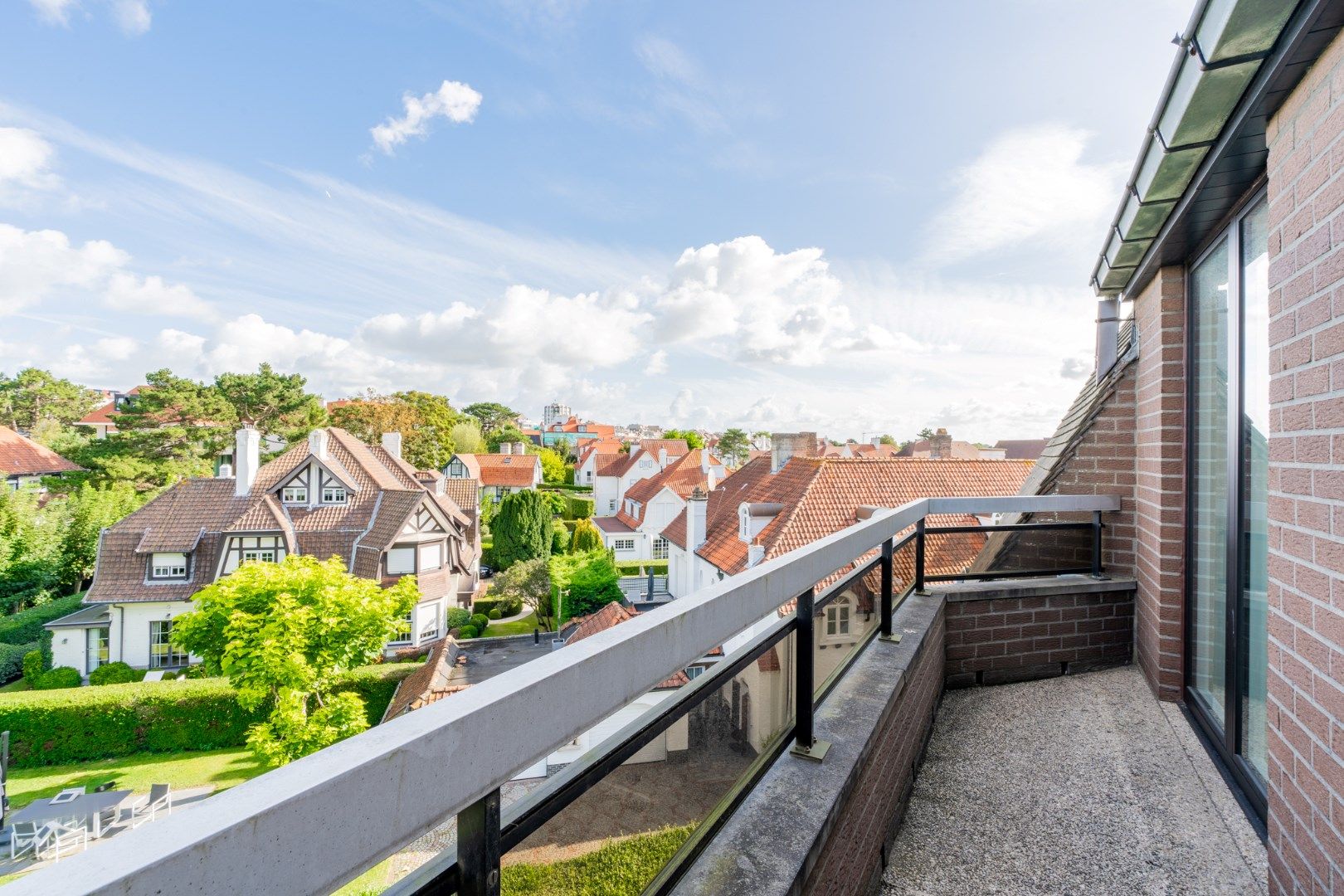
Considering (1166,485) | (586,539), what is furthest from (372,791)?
(586,539)

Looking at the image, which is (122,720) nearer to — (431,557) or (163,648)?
(163,648)

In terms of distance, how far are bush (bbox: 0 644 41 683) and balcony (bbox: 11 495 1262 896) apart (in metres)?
24.1

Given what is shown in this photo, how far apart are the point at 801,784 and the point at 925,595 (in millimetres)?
2449

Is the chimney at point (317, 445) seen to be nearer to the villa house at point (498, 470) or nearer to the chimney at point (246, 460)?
the chimney at point (246, 460)

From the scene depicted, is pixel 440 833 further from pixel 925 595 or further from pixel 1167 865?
pixel 925 595

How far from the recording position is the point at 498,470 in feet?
158

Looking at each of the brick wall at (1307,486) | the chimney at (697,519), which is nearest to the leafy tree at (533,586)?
the chimney at (697,519)

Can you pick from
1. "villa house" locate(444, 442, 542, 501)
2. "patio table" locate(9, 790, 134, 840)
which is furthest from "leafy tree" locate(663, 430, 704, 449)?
"patio table" locate(9, 790, 134, 840)

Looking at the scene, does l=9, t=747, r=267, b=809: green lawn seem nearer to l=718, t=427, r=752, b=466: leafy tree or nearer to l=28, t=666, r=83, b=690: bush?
l=28, t=666, r=83, b=690: bush

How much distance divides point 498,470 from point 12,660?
31.7m

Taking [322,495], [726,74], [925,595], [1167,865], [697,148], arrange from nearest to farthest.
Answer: [1167,865]
[925,595]
[726,74]
[697,148]
[322,495]

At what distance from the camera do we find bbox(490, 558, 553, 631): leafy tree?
69.3 feet

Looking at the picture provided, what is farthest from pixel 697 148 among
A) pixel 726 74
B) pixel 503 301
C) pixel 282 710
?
pixel 503 301

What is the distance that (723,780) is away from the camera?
157cm
